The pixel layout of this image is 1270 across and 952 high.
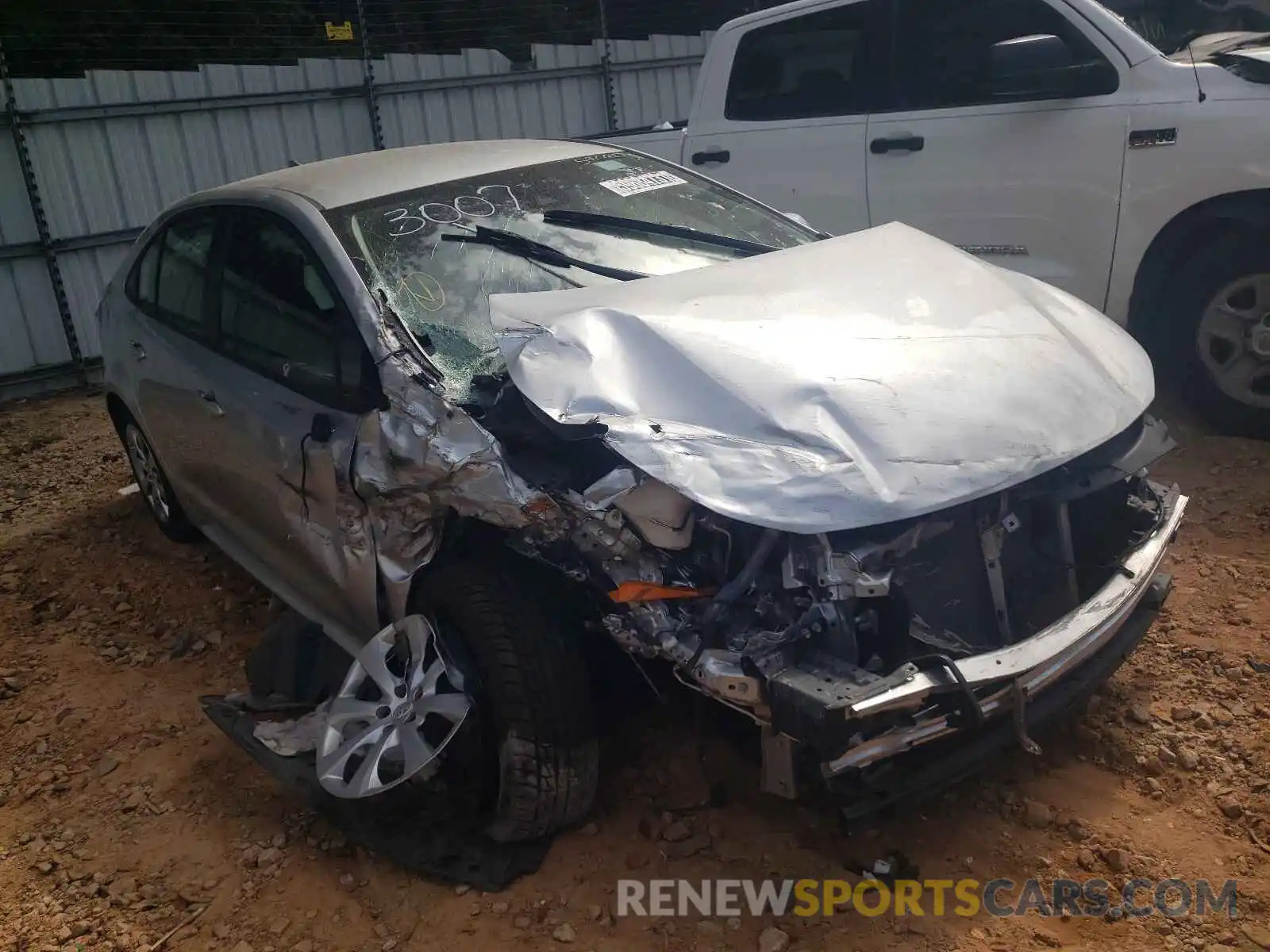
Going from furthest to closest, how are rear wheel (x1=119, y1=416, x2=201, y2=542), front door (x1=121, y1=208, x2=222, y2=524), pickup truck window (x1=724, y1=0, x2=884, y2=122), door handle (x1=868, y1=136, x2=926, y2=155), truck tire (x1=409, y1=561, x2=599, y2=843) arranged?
pickup truck window (x1=724, y1=0, x2=884, y2=122) → door handle (x1=868, y1=136, x2=926, y2=155) → rear wheel (x1=119, y1=416, x2=201, y2=542) → front door (x1=121, y1=208, x2=222, y2=524) → truck tire (x1=409, y1=561, x2=599, y2=843)

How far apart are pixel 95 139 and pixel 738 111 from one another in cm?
489

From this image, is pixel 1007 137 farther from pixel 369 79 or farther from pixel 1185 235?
pixel 369 79

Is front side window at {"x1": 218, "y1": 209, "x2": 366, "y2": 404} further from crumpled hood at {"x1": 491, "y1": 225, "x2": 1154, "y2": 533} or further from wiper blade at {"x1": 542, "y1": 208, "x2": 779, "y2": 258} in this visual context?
wiper blade at {"x1": 542, "y1": 208, "x2": 779, "y2": 258}

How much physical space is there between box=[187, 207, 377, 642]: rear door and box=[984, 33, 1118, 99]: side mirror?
2994 mm

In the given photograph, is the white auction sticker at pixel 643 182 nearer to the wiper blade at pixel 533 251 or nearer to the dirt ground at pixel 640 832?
the wiper blade at pixel 533 251

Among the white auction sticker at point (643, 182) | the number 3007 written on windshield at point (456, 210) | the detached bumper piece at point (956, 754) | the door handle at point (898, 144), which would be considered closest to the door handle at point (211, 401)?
the number 3007 written on windshield at point (456, 210)

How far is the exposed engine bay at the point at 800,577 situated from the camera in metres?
2.21

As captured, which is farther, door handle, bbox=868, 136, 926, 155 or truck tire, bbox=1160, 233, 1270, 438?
door handle, bbox=868, 136, 926, 155

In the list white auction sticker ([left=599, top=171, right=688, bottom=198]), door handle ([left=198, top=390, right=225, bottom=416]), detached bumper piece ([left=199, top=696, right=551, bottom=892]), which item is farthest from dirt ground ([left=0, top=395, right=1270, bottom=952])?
white auction sticker ([left=599, top=171, right=688, bottom=198])

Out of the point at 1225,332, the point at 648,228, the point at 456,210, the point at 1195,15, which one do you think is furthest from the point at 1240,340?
the point at 456,210

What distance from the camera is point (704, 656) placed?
89.3 inches

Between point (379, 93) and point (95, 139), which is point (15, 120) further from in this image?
point (379, 93)

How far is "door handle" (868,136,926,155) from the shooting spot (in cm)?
504

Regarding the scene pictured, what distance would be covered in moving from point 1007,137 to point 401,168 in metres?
2.77
